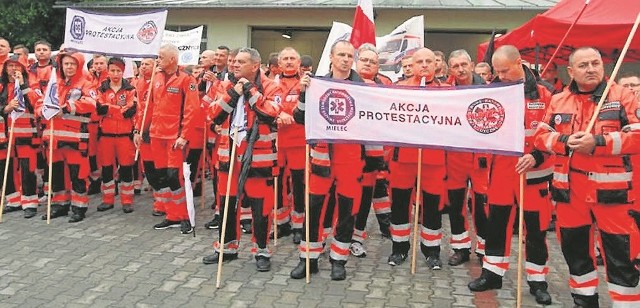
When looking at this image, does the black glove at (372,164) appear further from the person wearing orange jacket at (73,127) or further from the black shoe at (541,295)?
the person wearing orange jacket at (73,127)

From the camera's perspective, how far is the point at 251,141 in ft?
18.8

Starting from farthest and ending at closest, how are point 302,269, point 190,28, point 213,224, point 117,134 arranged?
point 190,28 < point 117,134 < point 213,224 < point 302,269

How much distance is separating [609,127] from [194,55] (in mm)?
8317

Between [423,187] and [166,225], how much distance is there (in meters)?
3.37

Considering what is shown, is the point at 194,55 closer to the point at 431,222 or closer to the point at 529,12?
the point at 431,222

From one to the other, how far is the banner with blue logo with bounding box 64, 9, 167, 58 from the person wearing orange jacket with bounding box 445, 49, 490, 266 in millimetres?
4171

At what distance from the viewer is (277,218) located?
7355mm

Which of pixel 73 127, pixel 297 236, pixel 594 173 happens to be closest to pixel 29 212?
pixel 73 127

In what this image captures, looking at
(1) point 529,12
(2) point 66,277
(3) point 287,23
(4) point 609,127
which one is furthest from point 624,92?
(3) point 287,23

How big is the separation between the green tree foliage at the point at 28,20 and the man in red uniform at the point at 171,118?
14238mm

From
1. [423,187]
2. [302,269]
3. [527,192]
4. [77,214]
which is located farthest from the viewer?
[77,214]

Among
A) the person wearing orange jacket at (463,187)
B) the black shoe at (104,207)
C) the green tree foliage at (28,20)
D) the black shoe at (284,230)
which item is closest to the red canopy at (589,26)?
the person wearing orange jacket at (463,187)

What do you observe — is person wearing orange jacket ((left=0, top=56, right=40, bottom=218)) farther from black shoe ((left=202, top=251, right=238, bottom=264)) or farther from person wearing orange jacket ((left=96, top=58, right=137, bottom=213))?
black shoe ((left=202, top=251, right=238, bottom=264))

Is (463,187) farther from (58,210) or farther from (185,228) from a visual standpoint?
(58,210)
